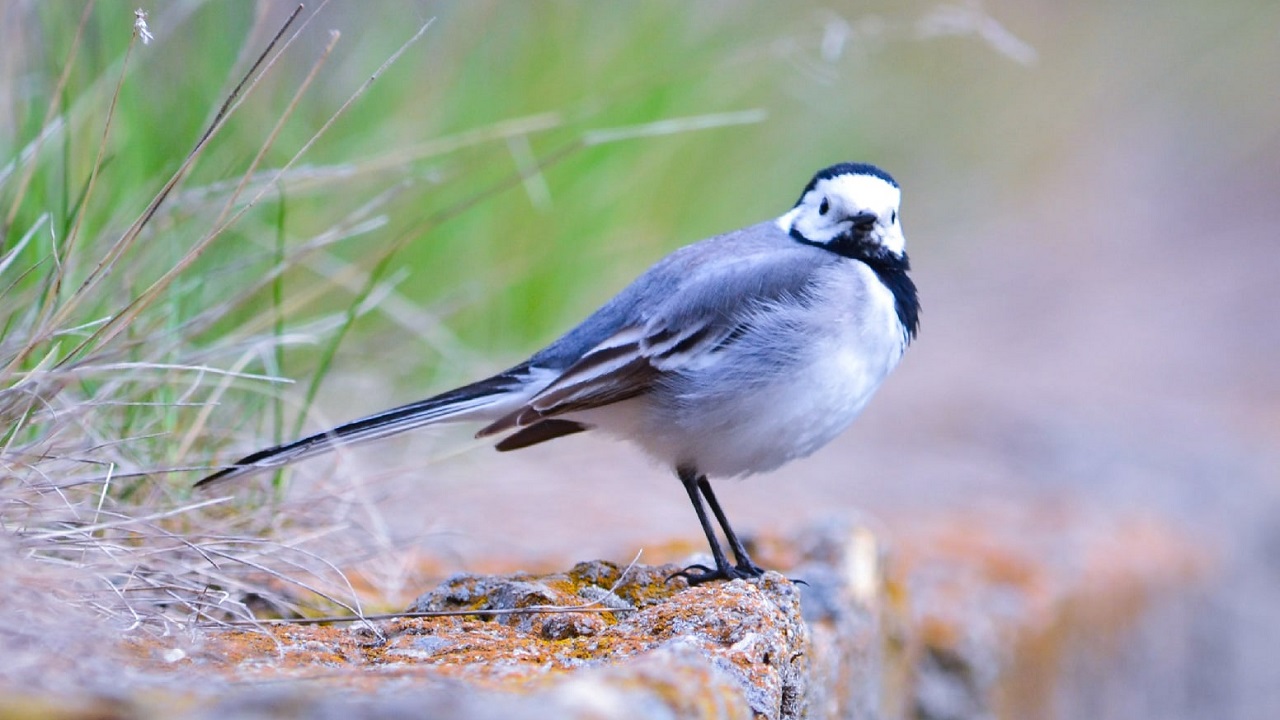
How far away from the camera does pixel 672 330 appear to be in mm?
3654

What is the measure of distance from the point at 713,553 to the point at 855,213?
3.49ft

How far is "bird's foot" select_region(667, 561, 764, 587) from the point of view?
133 inches

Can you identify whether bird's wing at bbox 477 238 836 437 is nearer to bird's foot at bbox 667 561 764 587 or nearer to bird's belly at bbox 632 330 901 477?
bird's belly at bbox 632 330 901 477

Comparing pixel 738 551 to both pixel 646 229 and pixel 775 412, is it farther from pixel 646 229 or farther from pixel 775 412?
pixel 646 229

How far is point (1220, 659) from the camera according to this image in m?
6.49

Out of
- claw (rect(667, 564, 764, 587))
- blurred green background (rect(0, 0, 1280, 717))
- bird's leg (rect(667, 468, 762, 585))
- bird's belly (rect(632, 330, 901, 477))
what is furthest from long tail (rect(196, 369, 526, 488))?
claw (rect(667, 564, 764, 587))

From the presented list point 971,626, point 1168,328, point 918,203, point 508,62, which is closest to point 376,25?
point 508,62

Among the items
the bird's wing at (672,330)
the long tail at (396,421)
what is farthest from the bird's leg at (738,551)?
the long tail at (396,421)

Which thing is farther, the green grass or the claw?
the claw

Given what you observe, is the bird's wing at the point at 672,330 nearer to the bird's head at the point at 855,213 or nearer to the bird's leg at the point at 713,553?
the bird's head at the point at 855,213

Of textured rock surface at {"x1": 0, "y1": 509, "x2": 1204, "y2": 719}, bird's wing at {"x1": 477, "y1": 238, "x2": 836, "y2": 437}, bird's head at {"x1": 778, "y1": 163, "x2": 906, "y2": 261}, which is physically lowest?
textured rock surface at {"x1": 0, "y1": 509, "x2": 1204, "y2": 719}

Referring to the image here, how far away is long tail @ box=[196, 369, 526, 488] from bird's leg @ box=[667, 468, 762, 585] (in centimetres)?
56

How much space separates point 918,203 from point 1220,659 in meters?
5.15

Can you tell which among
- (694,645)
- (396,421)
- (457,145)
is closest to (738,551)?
(396,421)
